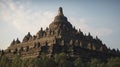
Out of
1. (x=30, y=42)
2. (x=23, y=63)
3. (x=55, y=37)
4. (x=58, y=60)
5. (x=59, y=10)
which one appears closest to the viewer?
(x=23, y=63)

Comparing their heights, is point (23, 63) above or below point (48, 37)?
below

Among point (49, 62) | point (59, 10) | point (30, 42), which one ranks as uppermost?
point (59, 10)

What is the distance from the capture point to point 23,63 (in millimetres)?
68688

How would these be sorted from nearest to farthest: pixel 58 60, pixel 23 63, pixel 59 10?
pixel 23 63 < pixel 58 60 < pixel 59 10

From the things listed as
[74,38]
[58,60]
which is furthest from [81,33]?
[58,60]

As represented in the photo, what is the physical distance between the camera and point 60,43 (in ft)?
308

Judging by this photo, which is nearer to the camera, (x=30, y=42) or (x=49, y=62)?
(x=49, y=62)

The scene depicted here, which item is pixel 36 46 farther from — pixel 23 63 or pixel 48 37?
pixel 23 63

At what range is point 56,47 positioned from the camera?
8975cm

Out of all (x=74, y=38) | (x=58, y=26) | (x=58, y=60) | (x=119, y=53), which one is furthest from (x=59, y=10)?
(x=58, y=60)

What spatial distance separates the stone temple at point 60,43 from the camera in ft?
294

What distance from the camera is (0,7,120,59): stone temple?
89.6 m

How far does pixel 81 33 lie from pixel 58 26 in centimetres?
807

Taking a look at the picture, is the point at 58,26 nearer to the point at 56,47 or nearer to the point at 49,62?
the point at 56,47
